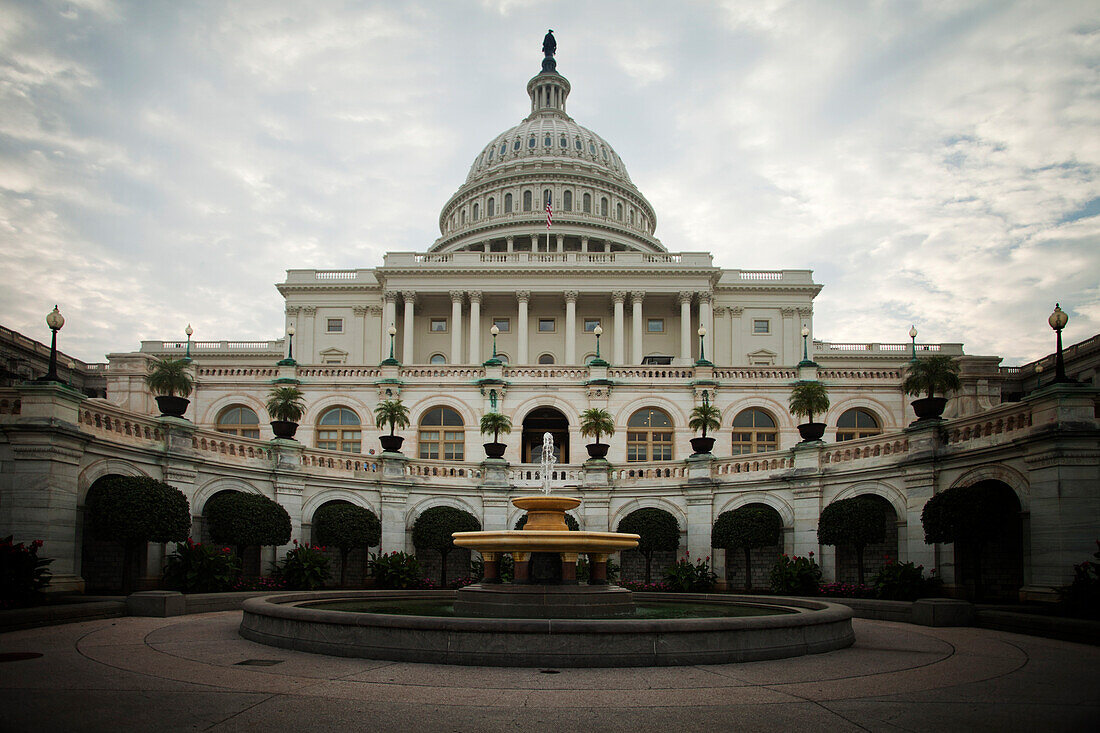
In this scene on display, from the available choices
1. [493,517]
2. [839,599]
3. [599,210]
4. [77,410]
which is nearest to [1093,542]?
[839,599]

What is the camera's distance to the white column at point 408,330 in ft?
266

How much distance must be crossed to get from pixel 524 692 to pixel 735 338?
75.4m

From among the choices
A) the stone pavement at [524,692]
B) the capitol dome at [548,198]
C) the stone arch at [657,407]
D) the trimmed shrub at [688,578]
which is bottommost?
the trimmed shrub at [688,578]

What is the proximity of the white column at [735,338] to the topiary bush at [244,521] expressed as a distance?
61557mm

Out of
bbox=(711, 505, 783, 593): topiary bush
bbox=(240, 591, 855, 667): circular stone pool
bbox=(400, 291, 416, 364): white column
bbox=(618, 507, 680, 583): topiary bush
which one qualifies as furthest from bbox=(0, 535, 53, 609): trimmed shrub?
bbox=(400, 291, 416, 364): white column

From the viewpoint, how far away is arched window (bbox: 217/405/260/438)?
48.2 metres

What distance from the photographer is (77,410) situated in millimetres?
23281

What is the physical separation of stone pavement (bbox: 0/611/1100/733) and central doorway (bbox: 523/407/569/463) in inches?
1368

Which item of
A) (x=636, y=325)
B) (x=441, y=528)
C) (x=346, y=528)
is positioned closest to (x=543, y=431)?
(x=441, y=528)

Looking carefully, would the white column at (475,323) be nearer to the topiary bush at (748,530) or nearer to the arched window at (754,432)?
the arched window at (754,432)

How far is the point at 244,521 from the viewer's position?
90.9 feet

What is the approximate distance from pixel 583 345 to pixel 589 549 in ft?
218

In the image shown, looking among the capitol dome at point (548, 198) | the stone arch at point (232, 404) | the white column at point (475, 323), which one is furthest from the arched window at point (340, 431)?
the capitol dome at point (548, 198)

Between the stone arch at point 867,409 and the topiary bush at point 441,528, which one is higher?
the stone arch at point 867,409
